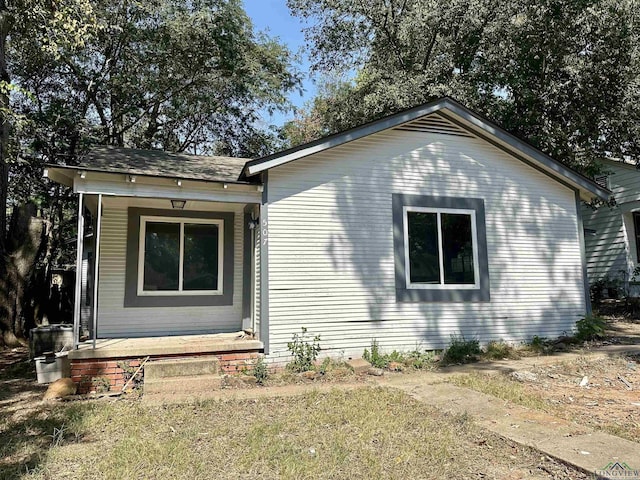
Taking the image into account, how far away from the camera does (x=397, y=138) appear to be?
27.4ft

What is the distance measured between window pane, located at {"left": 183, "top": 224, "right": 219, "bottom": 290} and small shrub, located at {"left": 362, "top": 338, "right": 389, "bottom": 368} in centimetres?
313

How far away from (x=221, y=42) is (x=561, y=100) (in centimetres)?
1082

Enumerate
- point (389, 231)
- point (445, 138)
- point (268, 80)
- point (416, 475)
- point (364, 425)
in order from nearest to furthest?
point (416, 475) → point (364, 425) → point (389, 231) → point (445, 138) → point (268, 80)

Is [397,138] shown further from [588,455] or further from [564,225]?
[588,455]

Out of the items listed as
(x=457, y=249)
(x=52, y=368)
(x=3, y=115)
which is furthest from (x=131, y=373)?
(x=457, y=249)

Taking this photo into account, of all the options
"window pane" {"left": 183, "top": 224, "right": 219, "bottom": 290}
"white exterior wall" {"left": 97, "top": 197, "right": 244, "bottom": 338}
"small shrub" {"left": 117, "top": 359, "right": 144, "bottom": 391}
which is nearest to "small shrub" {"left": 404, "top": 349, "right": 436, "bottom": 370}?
"white exterior wall" {"left": 97, "top": 197, "right": 244, "bottom": 338}

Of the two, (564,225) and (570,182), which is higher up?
(570,182)

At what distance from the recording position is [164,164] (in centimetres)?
857

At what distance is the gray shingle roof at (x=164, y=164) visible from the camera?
7613 millimetres

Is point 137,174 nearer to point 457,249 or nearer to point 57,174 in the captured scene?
point 57,174

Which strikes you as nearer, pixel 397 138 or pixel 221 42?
pixel 397 138

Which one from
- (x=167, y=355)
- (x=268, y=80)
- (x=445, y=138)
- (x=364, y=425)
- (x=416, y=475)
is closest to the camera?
(x=416, y=475)

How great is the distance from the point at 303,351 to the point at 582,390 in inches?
156

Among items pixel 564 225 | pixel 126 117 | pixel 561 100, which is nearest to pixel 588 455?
pixel 564 225
